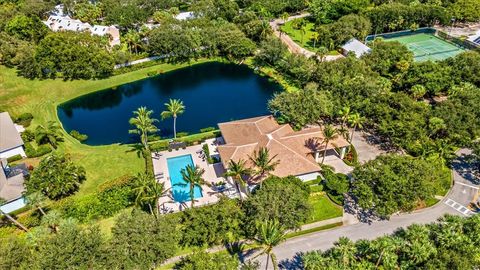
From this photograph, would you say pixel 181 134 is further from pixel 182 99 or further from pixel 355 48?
pixel 355 48

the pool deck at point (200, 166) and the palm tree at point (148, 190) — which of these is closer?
the palm tree at point (148, 190)

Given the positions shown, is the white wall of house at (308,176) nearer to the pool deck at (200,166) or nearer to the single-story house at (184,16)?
the pool deck at (200,166)

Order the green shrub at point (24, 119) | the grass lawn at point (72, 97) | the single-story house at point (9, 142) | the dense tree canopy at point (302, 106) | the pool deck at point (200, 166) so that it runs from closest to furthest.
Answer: the pool deck at point (200, 166)
the grass lawn at point (72, 97)
the single-story house at point (9, 142)
the dense tree canopy at point (302, 106)
the green shrub at point (24, 119)

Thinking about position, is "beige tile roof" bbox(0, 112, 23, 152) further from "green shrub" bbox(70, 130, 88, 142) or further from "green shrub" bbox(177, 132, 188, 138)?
"green shrub" bbox(177, 132, 188, 138)

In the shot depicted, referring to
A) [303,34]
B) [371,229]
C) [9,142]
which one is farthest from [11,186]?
[303,34]

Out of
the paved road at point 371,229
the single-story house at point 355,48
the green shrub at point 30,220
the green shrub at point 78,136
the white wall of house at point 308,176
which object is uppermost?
the single-story house at point 355,48

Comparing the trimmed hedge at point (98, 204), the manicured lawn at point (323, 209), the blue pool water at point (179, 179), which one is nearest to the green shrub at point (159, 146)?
the blue pool water at point (179, 179)

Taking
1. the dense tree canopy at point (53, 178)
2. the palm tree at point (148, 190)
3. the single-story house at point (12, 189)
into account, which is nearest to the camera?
the palm tree at point (148, 190)
